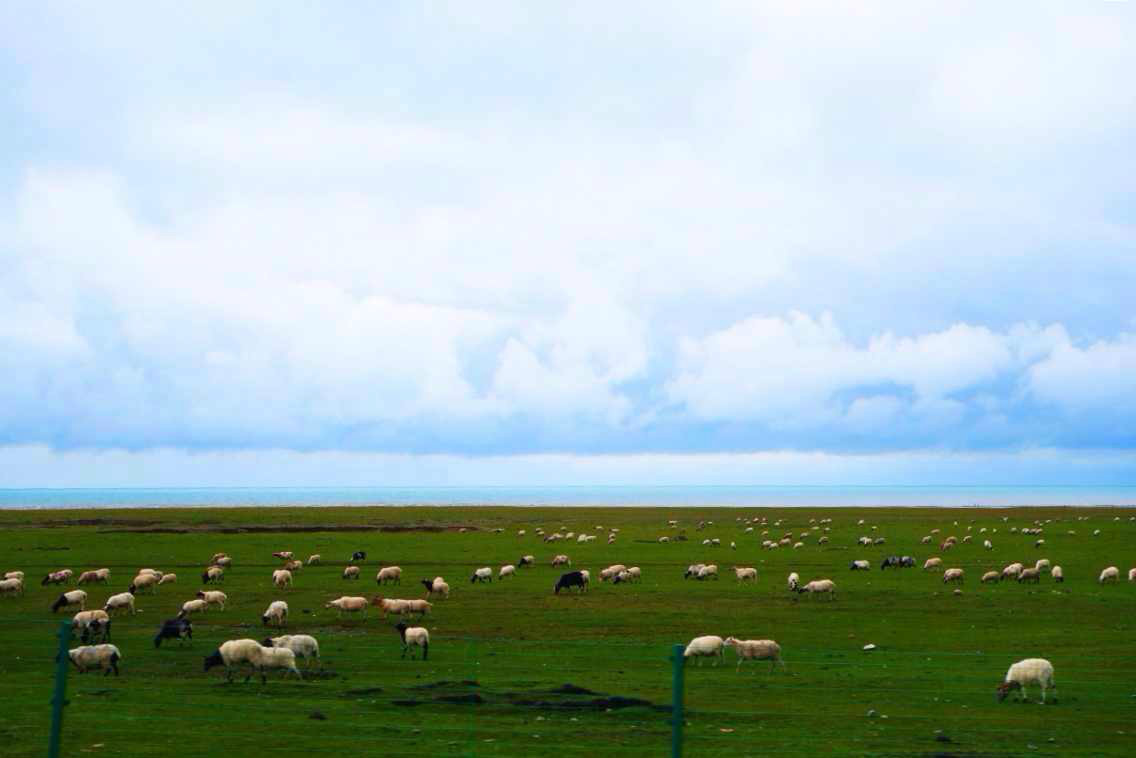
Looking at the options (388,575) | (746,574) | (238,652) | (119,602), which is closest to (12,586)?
(119,602)

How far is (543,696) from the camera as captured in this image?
71.8ft

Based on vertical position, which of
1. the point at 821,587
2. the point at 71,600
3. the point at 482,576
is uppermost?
the point at 821,587

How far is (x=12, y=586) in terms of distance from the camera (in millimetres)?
46656

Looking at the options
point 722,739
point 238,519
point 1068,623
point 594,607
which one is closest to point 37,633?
point 594,607

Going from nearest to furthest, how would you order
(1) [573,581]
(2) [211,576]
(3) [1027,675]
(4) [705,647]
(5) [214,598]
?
(3) [1027,675] → (4) [705,647] → (5) [214,598] → (1) [573,581] → (2) [211,576]

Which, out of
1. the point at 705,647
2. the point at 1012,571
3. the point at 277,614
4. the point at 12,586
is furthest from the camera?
the point at 1012,571

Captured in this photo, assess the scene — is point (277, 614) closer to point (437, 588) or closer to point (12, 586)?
point (437, 588)

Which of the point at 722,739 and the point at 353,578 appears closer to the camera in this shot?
the point at 722,739

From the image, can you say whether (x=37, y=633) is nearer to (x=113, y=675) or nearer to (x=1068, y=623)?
(x=113, y=675)

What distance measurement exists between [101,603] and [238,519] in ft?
285

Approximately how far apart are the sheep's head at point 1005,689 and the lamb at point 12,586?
42948 mm

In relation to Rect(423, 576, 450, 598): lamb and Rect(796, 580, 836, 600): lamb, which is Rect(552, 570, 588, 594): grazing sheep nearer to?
Rect(423, 576, 450, 598): lamb

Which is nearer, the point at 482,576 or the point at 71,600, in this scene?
the point at 71,600

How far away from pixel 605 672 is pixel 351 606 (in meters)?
14.9
